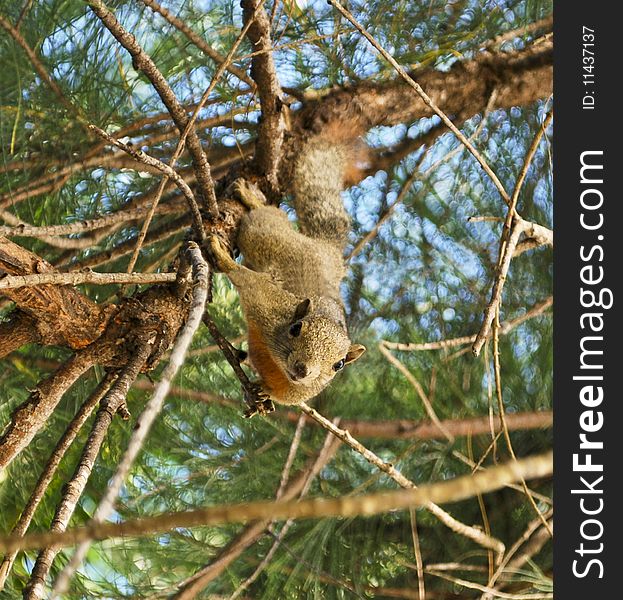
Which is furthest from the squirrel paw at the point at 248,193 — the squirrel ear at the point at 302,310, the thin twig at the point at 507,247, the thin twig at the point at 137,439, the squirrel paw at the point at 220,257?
the thin twig at the point at 137,439

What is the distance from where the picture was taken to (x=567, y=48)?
1218 mm

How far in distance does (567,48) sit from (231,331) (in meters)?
0.92

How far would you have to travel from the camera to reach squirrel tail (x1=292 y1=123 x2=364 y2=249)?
5.22 ft

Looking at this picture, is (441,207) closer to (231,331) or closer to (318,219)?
(318,219)

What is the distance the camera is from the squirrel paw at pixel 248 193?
4.86ft

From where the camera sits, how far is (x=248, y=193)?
4.90ft

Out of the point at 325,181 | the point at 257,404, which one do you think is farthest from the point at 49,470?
the point at 325,181

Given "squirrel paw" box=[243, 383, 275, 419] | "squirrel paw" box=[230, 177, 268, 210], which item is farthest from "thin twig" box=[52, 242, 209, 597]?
"squirrel paw" box=[230, 177, 268, 210]

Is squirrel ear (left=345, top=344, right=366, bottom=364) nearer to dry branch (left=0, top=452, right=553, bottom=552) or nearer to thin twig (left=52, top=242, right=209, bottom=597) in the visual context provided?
thin twig (left=52, top=242, right=209, bottom=597)

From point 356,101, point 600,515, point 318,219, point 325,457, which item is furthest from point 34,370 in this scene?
point 600,515

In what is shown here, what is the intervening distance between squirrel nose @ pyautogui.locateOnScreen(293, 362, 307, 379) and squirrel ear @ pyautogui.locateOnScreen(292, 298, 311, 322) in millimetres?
150

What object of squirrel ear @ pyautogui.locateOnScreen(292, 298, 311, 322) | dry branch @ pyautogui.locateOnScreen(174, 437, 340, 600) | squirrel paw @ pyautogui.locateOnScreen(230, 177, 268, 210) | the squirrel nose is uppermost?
squirrel paw @ pyautogui.locateOnScreen(230, 177, 268, 210)

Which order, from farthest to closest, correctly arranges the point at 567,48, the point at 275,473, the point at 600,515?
1. the point at 275,473
2. the point at 567,48
3. the point at 600,515

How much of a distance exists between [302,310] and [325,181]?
1.19 feet
